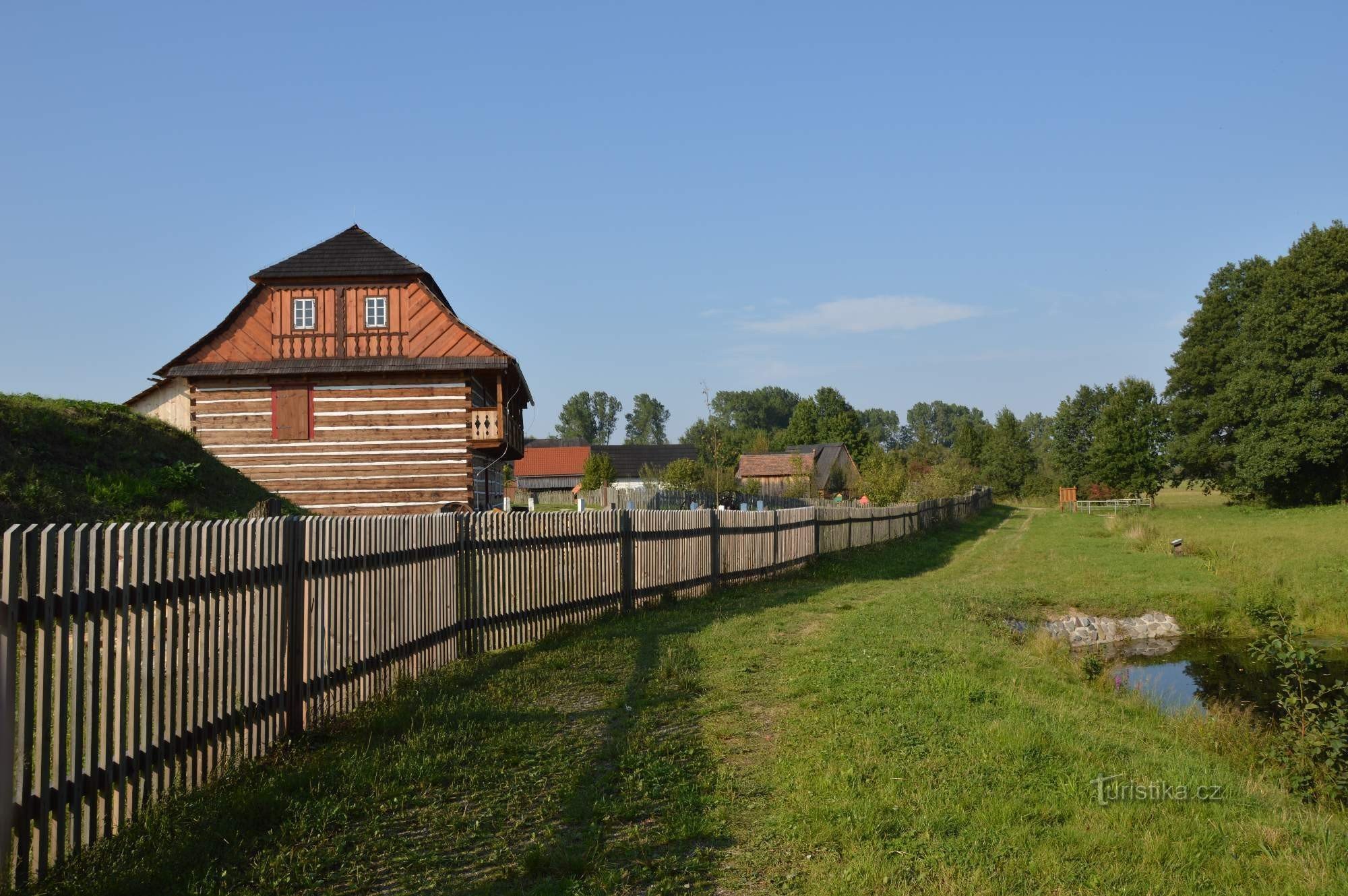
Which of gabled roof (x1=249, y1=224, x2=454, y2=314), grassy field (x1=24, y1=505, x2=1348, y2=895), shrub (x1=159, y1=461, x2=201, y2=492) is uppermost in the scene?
gabled roof (x1=249, y1=224, x2=454, y2=314)

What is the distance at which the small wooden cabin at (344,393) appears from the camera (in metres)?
26.0

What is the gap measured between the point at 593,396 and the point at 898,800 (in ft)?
598

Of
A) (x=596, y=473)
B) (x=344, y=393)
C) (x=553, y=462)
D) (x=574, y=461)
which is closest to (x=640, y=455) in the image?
(x=574, y=461)

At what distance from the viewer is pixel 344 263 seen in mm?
26281

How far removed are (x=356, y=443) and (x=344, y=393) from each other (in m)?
1.47

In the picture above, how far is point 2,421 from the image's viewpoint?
64.6 ft

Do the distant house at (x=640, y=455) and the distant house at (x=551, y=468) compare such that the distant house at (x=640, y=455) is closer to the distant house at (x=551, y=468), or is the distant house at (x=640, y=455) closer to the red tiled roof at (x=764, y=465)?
the distant house at (x=551, y=468)

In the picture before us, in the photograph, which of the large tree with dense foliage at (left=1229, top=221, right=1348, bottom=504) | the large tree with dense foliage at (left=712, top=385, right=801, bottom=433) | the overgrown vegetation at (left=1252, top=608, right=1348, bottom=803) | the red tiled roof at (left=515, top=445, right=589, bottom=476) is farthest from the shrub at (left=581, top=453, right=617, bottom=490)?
the large tree with dense foliage at (left=712, top=385, right=801, bottom=433)

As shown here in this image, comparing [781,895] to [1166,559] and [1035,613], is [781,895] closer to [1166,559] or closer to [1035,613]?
[1035,613]

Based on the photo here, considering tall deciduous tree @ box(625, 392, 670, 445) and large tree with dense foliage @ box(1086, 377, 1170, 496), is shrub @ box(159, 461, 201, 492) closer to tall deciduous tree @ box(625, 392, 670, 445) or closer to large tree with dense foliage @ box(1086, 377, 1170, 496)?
large tree with dense foliage @ box(1086, 377, 1170, 496)

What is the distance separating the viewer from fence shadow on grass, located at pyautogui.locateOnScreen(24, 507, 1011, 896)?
4.40 m

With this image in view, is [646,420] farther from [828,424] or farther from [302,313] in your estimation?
[302,313]

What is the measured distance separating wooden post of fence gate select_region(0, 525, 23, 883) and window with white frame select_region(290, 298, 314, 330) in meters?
23.7

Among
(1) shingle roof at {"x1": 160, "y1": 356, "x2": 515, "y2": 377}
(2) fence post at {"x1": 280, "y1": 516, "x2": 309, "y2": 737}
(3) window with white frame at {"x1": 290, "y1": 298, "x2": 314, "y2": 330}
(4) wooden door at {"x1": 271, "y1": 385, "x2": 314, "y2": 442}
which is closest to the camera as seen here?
(2) fence post at {"x1": 280, "y1": 516, "x2": 309, "y2": 737}
